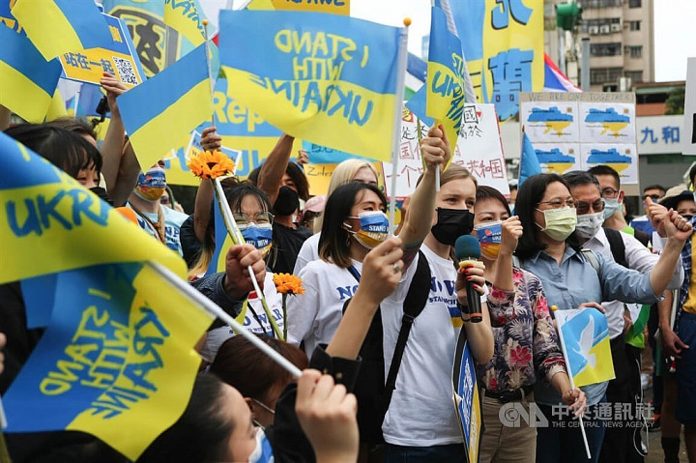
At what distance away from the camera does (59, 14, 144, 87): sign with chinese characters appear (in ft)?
14.1

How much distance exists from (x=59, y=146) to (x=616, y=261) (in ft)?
12.6

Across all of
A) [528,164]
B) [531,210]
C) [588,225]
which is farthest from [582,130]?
[531,210]

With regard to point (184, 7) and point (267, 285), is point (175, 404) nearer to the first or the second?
point (267, 285)

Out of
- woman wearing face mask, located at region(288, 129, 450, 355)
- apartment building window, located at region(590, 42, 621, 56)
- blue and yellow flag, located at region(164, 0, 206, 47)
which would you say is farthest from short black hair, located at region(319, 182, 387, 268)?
apartment building window, located at region(590, 42, 621, 56)

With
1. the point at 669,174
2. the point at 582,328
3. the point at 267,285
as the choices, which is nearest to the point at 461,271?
the point at 267,285

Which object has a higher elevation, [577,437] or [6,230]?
[6,230]

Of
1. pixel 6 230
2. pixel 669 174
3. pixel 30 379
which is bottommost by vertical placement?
pixel 669 174

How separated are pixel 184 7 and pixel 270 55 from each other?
2.47m

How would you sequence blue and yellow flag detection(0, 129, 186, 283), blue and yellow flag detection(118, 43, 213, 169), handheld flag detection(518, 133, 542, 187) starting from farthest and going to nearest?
handheld flag detection(518, 133, 542, 187), blue and yellow flag detection(118, 43, 213, 169), blue and yellow flag detection(0, 129, 186, 283)

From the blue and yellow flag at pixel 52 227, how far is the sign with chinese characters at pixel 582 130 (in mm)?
6373

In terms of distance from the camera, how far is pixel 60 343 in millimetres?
1853

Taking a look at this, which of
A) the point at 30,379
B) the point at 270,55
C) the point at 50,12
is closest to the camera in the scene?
the point at 30,379

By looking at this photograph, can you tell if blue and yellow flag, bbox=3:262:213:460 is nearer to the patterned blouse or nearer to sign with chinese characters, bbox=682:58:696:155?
the patterned blouse

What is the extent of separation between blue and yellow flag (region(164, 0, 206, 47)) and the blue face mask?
2026mm
